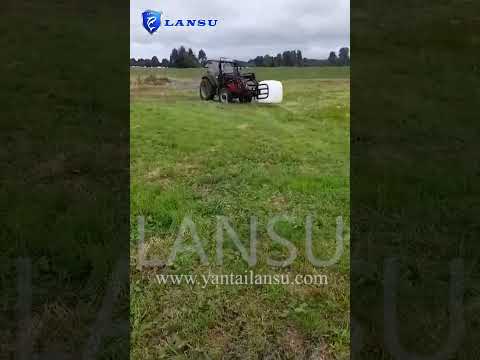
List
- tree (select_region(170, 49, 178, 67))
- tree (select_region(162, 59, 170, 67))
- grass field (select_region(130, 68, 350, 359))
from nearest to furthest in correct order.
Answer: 1. grass field (select_region(130, 68, 350, 359))
2. tree (select_region(170, 49, 178, 67))
3. tree (select_region(162, 59, 170, 67))

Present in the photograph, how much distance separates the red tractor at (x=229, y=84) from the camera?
19.0 ft

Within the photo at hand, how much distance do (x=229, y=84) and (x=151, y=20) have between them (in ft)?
4.21

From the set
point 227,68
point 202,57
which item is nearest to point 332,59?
point 227,68

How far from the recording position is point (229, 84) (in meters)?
5.90

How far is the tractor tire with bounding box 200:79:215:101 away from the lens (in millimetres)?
6039

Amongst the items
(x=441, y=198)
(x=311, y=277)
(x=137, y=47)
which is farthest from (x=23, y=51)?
(x=441, y=198)

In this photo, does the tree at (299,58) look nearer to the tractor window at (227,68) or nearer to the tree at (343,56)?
the tree at (343,56)

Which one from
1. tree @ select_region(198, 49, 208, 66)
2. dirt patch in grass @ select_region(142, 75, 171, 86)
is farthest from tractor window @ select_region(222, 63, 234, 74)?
dirt patch in grass @ select_region(142, 75, 171, 86)

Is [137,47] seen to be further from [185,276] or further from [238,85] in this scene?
[185,276]

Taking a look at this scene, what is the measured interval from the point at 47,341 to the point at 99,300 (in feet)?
1.97

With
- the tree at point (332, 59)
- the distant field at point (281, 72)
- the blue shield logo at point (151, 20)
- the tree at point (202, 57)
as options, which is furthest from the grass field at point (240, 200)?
the blue shield logo at point (151, 20)

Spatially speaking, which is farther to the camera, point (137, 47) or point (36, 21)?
point (36, 21)

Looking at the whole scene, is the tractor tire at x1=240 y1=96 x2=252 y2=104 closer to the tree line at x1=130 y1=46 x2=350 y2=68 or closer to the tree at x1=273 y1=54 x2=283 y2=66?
the tree line at x1=130 y1=46 x2=350 y2=68

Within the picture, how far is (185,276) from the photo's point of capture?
484cm
